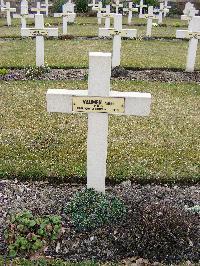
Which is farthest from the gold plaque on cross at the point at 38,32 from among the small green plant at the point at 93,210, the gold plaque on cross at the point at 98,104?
the small green plant at the point at 93,210

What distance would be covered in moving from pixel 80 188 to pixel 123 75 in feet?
20.6

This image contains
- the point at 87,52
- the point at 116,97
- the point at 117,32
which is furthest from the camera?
the point at 87,52

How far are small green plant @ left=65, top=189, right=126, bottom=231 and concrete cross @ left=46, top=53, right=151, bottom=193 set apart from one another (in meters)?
0.50

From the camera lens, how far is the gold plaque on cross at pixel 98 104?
469 centimetres

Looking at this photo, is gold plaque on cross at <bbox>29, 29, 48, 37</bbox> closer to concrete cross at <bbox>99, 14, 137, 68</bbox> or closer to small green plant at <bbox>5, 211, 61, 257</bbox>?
concrete cross at <bbox>99, 14, 137, 68</bbox>

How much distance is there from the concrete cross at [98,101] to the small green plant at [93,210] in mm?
499

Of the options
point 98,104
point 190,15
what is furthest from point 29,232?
point 190,15

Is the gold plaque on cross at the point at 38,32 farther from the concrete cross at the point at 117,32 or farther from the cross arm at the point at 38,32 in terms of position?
the concrete cross at the point at 117,32

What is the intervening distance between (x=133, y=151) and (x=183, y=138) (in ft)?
3.63

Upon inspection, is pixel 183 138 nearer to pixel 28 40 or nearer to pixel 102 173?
pixel 102 173

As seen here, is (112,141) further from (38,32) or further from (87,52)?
(87,52)

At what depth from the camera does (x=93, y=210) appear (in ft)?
15.7

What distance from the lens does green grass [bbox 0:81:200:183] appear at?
20.0 feet

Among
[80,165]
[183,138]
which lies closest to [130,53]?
[183,138]
